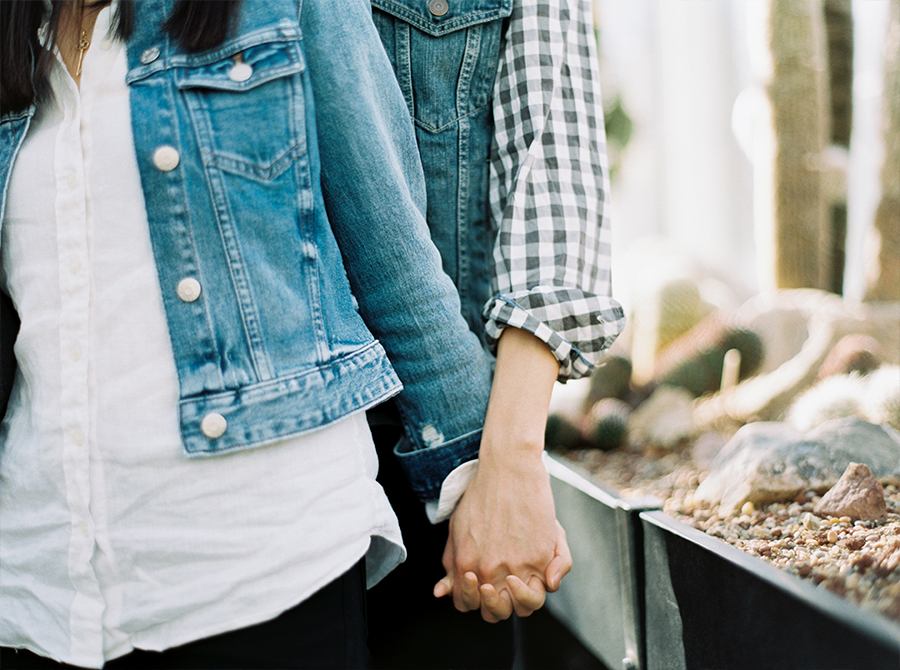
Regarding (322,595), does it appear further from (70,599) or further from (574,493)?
(574,493)

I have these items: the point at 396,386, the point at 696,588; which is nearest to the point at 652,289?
the point at 696,588

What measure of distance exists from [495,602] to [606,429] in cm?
176

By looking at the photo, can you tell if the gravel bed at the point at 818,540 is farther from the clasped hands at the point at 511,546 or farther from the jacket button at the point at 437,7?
the jacket button at the point at 437,7

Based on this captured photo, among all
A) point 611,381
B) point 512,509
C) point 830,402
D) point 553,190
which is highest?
point 553,190

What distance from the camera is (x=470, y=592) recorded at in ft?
2.71

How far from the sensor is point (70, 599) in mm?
682

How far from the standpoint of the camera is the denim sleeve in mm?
765

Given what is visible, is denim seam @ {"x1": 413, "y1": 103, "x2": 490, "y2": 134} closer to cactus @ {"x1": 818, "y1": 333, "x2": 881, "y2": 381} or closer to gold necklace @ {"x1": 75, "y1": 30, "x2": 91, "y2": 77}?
gold necklace @ {"x1": 75, "y1": 30, "x2": 91, "y2": 77}

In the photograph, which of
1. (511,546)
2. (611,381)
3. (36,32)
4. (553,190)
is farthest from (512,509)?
(611,381)

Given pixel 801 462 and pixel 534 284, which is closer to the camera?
pixel 534 284

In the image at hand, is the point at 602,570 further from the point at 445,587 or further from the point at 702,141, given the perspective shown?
the point at 702,141

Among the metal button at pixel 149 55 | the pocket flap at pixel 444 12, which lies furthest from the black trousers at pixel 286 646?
the pocket flap at pixel 444 12

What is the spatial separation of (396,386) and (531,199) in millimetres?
301

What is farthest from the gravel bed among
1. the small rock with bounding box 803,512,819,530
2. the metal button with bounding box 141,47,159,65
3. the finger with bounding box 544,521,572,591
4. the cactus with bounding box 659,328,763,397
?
the cactus with bounding box 659,328,763,397
